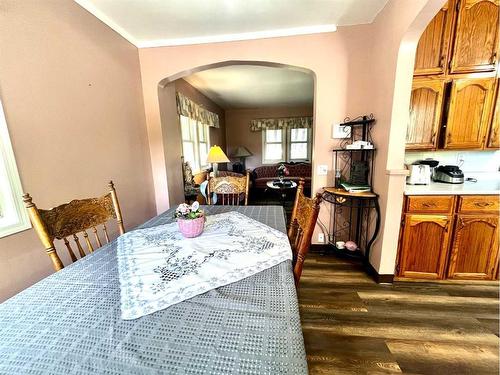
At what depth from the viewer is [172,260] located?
920 millimetres

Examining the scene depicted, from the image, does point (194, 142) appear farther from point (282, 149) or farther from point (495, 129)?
point (495, 129)

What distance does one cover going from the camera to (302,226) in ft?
3.50

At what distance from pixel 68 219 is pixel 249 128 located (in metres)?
6.09

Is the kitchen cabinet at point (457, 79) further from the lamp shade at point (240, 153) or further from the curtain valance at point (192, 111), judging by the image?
the lamp shade at point (240, 153)

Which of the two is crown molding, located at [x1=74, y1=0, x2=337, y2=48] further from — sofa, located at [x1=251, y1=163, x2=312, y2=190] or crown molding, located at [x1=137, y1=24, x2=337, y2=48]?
sofa, located at [x1=251, y1=163, x2=312, y2=190]

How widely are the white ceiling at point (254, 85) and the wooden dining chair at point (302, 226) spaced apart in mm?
2769

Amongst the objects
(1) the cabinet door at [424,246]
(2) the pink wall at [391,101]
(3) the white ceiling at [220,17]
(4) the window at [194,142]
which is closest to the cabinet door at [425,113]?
(2) the pink wall at [391,101]

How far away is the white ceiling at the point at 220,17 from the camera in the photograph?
5.55 feet

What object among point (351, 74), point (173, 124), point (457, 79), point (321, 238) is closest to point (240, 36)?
point (351, 74)

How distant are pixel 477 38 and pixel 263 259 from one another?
8.26 feet

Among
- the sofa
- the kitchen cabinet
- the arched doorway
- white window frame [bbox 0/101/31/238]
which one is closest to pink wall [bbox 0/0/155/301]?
white window frame [bbox 0/101/31/238]

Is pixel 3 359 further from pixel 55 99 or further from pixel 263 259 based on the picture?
pixel 55 99

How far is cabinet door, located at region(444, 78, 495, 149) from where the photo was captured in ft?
5.85

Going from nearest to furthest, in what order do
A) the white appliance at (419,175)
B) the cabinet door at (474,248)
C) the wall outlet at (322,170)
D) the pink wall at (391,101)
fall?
1. the pink wall at (391,101)
2. the cabinet door at (474,248)
3. the white appliance at (419,175)
4. the wall outlet at (322,170)
